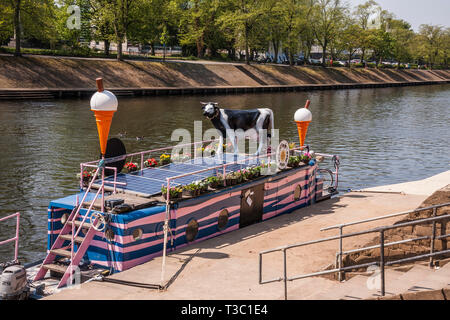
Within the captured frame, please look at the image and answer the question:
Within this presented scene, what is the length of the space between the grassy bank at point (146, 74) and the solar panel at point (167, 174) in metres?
49.0

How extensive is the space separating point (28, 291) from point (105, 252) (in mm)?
2708

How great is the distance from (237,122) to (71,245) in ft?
31.9

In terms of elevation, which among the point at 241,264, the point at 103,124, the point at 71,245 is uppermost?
the point at 103,124

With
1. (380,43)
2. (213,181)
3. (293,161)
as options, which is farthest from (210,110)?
(380,43)

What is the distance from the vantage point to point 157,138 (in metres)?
45.8

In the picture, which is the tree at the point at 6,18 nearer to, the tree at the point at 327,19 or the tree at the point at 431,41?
the tree at the point at 327,19

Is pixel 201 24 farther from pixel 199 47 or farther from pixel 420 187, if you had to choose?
pixel 420 187

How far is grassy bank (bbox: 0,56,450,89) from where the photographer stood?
69.3m

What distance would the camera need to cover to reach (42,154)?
37469 millimetres

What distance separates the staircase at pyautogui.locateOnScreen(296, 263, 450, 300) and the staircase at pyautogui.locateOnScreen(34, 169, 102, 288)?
19.7 feet

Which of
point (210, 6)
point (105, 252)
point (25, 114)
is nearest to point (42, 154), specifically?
point (25, 114)

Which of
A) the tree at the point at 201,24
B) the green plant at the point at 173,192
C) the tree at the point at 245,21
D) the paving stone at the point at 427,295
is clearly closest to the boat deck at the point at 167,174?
the green plant at the point at 173,192

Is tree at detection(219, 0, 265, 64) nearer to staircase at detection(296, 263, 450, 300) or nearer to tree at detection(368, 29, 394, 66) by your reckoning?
tree at detection(368, 29, 394, 66)

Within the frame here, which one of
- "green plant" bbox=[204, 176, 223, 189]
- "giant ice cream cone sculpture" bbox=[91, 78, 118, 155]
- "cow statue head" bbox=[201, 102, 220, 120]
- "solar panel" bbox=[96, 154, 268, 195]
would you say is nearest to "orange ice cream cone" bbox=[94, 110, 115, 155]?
"giant ice cream cone sculpture" bbox=[91, 78, 118, 155]
